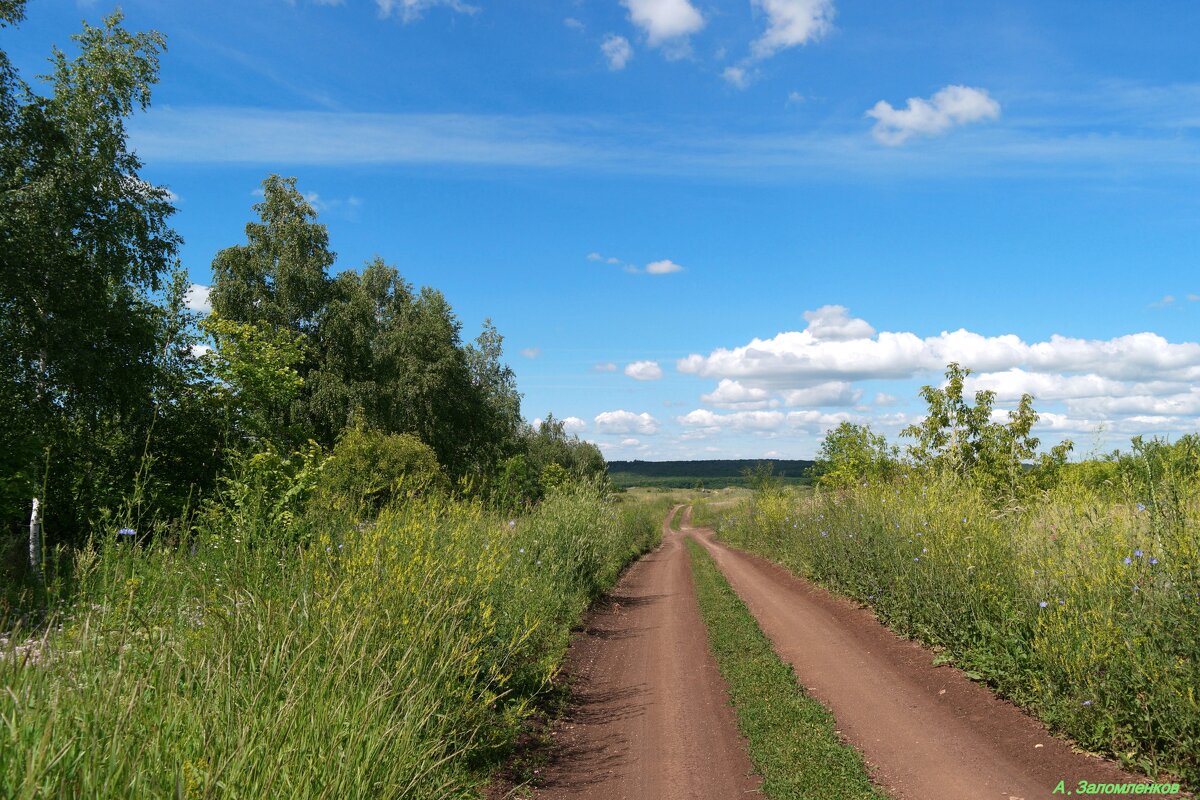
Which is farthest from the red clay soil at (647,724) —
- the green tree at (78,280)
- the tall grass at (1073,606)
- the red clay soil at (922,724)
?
the green tree at (78,280)

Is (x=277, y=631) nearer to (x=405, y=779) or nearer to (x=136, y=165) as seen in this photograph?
(x=405, y=779)

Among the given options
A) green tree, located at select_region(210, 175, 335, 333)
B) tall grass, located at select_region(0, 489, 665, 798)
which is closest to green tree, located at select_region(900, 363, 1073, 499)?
tall grass, located at select_region(0, 489, 665, 798)

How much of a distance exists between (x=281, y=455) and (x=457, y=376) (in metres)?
30.7

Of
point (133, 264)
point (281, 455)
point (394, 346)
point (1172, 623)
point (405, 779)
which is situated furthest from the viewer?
point (394, 346)

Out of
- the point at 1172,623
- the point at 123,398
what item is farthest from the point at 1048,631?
the point at 123,398

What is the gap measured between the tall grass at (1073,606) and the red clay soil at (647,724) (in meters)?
3.01

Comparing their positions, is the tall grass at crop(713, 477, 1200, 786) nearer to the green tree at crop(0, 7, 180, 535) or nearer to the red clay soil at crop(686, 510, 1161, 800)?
the red clay soil at crop(686, 510, 1161, 800)

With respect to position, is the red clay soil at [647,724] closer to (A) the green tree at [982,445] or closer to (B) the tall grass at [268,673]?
(B) the tall grass at [268,673]

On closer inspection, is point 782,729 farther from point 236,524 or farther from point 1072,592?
point 236,524

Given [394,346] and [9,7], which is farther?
[394,346]

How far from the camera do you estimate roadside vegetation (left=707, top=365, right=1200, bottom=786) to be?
5.56 meters

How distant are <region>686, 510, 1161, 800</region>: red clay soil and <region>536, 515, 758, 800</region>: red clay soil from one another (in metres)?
1.21

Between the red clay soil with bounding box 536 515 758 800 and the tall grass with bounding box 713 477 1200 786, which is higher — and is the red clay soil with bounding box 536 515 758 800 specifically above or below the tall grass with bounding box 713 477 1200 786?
below

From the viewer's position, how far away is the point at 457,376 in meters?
41.5
